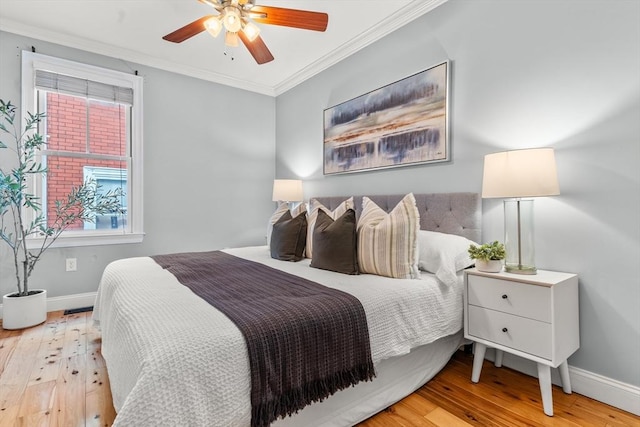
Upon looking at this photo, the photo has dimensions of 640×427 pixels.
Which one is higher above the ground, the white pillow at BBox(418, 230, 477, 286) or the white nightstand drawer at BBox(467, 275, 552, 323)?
the white pillow at BBox(418, 230, 477, 286)

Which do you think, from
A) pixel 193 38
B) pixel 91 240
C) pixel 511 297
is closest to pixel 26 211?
pixel 91 240

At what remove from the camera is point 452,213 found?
2.32 m

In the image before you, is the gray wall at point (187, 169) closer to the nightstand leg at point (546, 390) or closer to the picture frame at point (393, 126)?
the picture frame at point (393, 126)

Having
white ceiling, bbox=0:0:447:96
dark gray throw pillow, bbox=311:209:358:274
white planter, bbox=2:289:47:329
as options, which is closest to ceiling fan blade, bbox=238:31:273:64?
white ceiling, bbox=0:0:447:96

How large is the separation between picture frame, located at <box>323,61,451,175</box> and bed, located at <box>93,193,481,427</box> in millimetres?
432

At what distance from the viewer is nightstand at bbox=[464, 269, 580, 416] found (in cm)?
157

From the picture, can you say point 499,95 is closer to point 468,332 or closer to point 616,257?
point 616,257

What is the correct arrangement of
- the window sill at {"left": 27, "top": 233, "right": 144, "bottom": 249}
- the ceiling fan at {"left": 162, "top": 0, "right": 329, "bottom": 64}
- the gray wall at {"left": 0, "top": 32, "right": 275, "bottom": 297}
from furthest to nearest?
the gray wall at {"left": 0, "top": 32, "right": 275, "bottom": 297}
the window sill at {"left": 27, "top": 233, "right": 144, "bottom": 249}
the ceiling fan at {"left": 162, "top": 0, "right": 329, "bottom": 64}

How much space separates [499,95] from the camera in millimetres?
2127

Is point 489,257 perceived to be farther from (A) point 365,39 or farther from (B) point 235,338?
(A) point 365,39

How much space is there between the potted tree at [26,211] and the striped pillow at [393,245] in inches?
106

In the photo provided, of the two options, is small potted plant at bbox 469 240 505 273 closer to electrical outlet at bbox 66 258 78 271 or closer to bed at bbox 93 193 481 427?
bed at bbox 93 193 481 427

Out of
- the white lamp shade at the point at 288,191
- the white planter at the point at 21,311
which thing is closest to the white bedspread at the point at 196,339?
the white planter at the point at 21,311

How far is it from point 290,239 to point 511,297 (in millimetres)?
1567
